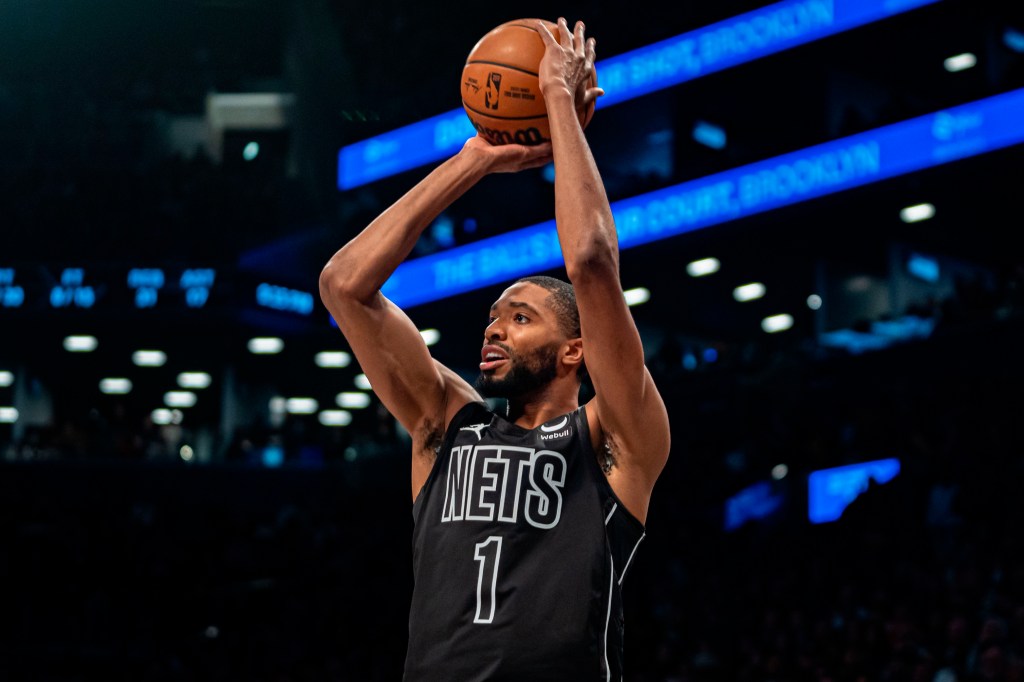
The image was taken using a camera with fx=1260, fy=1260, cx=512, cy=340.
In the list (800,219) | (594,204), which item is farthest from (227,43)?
(594,204)

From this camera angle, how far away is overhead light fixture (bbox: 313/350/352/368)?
27.5 m

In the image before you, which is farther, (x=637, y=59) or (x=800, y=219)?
(x=637, y=59)

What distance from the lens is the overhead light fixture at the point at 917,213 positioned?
17406 millimetres

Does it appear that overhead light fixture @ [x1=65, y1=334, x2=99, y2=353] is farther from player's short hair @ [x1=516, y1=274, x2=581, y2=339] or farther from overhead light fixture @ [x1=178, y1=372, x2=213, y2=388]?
player's short hair @ [x1=516, y1=274, x2=581, y2=339]

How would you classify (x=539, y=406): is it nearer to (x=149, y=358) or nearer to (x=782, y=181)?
(x=782, y=181)

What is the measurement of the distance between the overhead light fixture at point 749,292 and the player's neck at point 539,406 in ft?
61.7

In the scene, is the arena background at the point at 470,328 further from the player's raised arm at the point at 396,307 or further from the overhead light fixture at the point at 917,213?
the player's raised arm at the point at 396,307

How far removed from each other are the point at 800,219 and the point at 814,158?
2.67ft

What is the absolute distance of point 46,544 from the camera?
1777cm

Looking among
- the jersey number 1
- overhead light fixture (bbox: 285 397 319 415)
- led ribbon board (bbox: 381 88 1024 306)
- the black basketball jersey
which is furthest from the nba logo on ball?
overhead light fixture (bbox: 285 397 319 415)

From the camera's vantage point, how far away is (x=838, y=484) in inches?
502

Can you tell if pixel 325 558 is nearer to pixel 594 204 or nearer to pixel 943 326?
pixel 943 326

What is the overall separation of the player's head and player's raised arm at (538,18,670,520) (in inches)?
8.0

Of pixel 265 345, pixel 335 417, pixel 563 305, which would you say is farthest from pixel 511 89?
pixel 335 417
